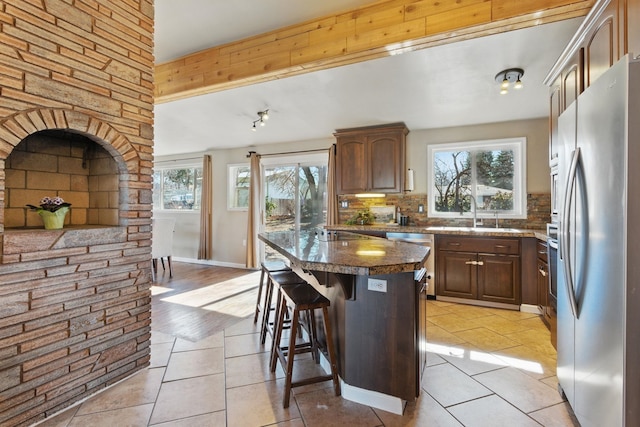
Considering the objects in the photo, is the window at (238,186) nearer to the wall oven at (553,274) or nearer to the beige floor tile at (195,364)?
the beige floor tile at (195,364)

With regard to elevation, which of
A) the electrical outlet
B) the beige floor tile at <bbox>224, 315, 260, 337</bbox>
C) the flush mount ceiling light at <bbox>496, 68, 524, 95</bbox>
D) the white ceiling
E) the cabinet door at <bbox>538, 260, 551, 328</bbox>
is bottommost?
the beige floor tile at <bbox>224, 315, 260, 337</bbox>

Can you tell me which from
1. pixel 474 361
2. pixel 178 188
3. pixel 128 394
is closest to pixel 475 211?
pixel 474 361

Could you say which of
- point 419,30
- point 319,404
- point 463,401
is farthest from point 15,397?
point 419,30

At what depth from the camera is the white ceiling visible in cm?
231

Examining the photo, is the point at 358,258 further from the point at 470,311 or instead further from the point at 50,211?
the point at 470,311

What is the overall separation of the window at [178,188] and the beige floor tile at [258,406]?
5.29 metres

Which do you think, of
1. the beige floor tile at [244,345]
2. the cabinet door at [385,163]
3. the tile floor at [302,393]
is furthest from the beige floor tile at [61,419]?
the cabinet door at [385,163]

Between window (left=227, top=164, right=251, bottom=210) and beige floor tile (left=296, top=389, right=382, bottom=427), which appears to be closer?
beige floor tile (left=296, top=389, right=382, bottom=427)

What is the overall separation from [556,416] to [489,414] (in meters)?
0.37

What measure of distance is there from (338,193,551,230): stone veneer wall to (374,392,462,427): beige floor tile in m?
3.16

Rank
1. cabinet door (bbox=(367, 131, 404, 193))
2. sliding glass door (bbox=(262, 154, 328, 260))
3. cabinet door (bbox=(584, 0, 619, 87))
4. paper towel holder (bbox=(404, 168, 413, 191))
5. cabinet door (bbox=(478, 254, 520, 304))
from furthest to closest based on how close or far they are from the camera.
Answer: sliding glass door (bbox=(262, 154, 328, 260))
paper towel holder (bbox=(404, 168, 413, 191))
cabinet door (bbox=(367, 131, 404, 193))
cabinet door (bbox=(478, 254, 520, 304))
cabinet door (bbox=(584, 0, 619, 87))

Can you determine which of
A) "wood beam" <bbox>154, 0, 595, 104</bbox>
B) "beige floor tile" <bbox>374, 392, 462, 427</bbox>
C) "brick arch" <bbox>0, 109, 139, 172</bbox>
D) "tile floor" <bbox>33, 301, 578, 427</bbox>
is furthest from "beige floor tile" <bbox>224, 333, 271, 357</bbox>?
"wood beam" <bbox>154, 0, 595, 104</bbox>

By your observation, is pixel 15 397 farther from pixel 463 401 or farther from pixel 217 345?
pixel 463 401

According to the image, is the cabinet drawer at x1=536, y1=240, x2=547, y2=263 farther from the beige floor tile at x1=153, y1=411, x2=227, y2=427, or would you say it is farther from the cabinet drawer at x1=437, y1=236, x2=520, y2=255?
the beige floor tile at x1=153, y1=411, x2=227, y2=427
